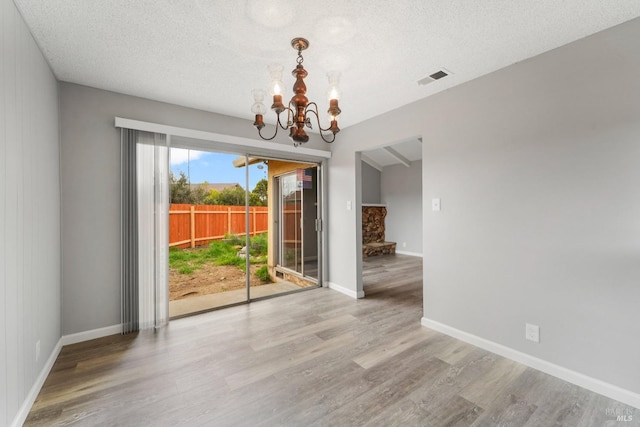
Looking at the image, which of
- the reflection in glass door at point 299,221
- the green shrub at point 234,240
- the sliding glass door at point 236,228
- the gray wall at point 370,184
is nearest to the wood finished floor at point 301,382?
the sliding glass door at point 236,228

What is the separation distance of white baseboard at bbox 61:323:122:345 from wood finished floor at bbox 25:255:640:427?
0.27 ft

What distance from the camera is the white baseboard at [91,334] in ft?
8.25

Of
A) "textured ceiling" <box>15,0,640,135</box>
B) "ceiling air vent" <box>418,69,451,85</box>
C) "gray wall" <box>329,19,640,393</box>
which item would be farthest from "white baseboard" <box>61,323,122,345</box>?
"ceiling air vent" <box>418,69,451,85</box>

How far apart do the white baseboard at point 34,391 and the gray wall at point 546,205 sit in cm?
327

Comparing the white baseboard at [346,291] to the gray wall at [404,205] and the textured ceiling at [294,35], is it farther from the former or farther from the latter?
the gray wall at [404,205]

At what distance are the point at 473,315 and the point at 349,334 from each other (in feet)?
4.06

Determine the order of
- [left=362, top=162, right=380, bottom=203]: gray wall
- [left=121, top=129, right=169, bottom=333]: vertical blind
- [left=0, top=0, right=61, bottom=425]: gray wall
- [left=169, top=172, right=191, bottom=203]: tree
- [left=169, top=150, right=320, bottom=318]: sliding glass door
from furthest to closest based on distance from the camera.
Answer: [left=362, top=162, right=380, bottom=203]: gray wall < [left=169, top=150, right=320, bottom=318]: sliding glass door < [left=169, top=172, right=191, bottom=203]: tree < [left=121, top=129, right=169, bottom=333]: vertical blind < [left=0, top=0, right=61, bottom=425]: gray wall

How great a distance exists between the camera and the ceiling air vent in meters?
2.41

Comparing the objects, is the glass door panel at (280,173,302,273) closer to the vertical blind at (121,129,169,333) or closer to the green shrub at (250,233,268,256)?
the green shrub at (250,233,268,256)

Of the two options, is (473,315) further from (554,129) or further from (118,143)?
(118,143)

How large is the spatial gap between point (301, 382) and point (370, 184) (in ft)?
22.8

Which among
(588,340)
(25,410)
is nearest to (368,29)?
(588,340)

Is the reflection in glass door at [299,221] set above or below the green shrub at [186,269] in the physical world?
above

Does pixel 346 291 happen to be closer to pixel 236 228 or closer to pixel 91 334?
pixel 236 228
